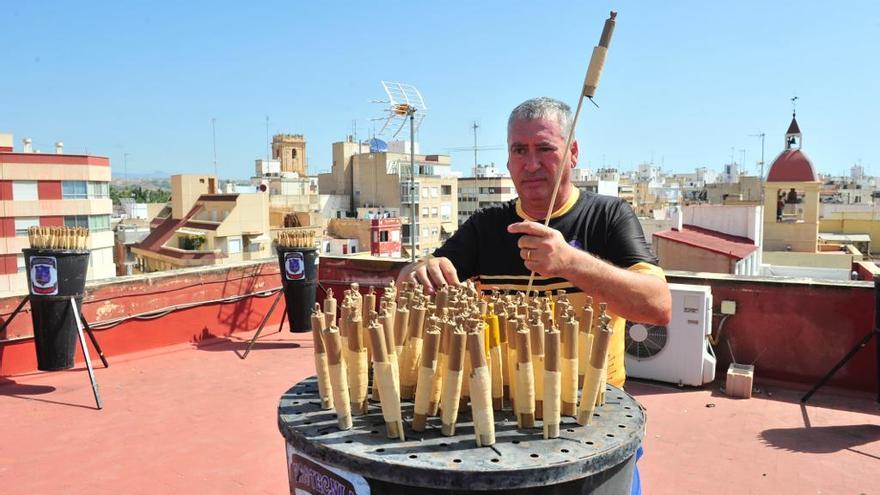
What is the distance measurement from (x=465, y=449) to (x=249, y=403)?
5.15 metres

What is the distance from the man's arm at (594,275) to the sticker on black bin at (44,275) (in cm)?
567

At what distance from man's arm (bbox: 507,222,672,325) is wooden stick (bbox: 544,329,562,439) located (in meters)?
0.37

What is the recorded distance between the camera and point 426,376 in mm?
1824

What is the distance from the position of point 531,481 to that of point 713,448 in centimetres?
472

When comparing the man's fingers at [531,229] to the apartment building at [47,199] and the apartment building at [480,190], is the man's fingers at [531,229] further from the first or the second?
the apartment building at [480,190]

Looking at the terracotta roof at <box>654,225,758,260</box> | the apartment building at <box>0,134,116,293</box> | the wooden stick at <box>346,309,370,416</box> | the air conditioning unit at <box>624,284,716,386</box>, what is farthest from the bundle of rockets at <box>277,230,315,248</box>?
the apartment building at <box>0,134,116,293</box>

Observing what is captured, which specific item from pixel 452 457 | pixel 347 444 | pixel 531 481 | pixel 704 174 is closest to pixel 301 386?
pixel 347 444

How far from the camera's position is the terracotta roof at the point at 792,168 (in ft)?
107

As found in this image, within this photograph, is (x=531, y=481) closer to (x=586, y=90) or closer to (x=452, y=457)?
(x=452, y=457)

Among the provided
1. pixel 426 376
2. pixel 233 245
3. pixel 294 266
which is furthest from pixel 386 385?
pixel 233 245

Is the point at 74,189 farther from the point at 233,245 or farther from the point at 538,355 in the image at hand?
the point at 538,355

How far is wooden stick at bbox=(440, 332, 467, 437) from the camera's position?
175 centimetres

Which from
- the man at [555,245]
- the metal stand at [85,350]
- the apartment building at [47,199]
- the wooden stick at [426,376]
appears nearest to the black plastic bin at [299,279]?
the metal stand at [85,350]

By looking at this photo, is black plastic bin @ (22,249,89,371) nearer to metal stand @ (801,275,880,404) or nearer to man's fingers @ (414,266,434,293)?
man's fingers @ (414,266,434,293)
